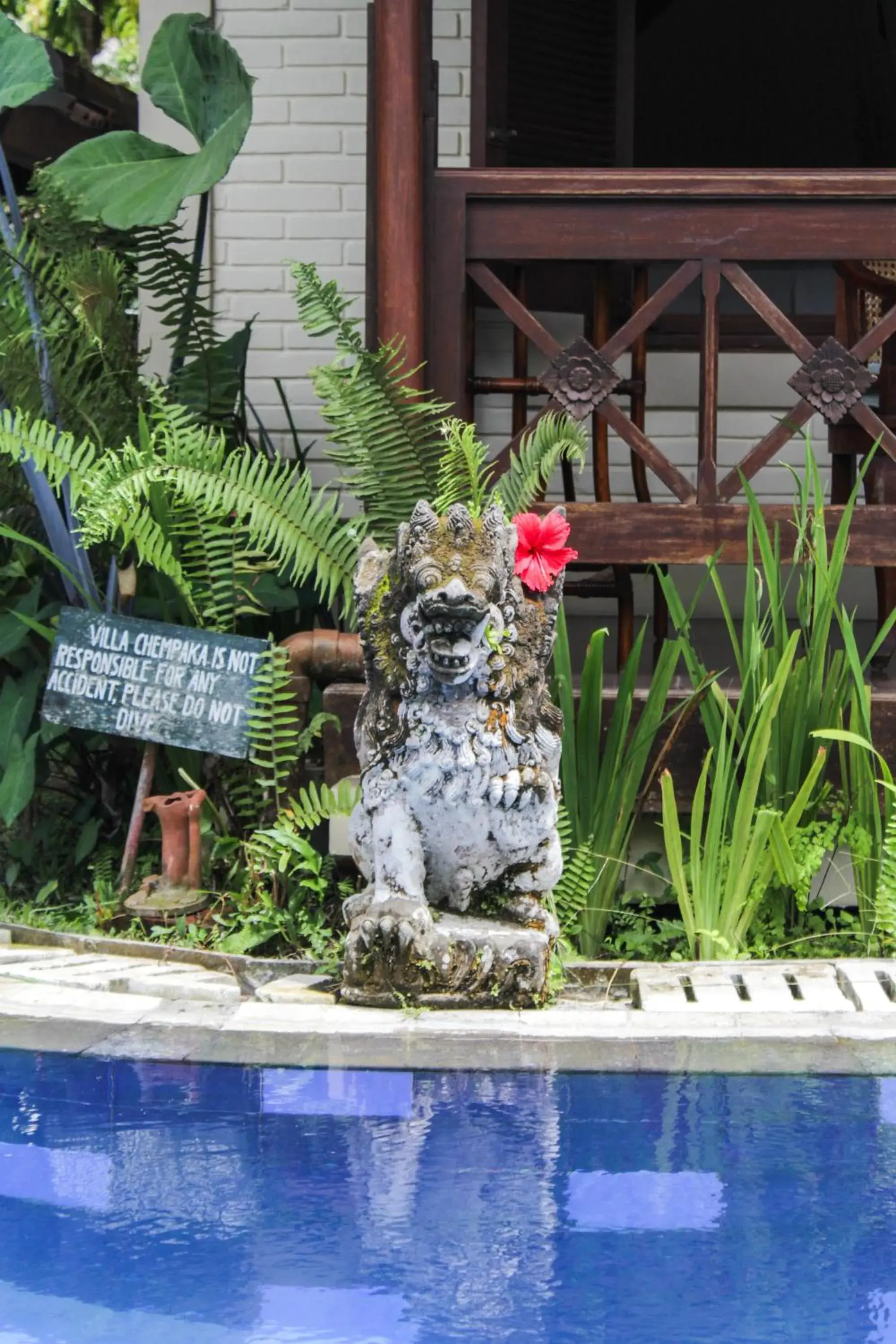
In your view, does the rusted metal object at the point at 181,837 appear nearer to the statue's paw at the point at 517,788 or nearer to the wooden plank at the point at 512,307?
the statue's paw at the point at 517,788

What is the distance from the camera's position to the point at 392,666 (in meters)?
3.67

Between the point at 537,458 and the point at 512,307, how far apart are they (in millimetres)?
498

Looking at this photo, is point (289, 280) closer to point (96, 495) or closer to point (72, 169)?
point (72, 169)

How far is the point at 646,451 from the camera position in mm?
4641

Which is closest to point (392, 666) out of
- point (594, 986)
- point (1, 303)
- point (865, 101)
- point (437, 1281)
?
point (594, 986)

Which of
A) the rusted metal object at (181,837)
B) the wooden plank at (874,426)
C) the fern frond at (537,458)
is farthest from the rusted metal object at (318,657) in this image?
the wooden plank at (874,426)

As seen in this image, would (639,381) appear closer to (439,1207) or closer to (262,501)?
(262,501)

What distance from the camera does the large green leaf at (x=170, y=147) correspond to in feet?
15.3

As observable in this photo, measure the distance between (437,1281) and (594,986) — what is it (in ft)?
5.37

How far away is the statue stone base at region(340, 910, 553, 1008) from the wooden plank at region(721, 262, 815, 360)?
77.4 inches

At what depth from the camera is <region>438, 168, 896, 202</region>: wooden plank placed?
4.62m

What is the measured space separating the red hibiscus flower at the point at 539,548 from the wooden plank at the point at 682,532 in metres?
0.86

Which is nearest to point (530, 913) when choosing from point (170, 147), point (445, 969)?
point (445, 969)

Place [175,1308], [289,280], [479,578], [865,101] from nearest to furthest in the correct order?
[175,1308], [479,578], [289,280], [865,101]
